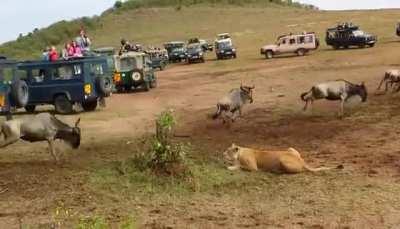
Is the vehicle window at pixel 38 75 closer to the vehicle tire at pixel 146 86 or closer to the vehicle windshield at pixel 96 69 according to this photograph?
the vehicle windshield at pixel 96 69

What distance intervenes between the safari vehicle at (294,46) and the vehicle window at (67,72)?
2640cm

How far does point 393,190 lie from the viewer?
36.8 ft

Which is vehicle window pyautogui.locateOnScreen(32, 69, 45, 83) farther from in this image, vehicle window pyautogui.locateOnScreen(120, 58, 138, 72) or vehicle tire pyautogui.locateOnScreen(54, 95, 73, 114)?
vehicle window pyautogui.locateOnScreen(120, 58, 138, 72)

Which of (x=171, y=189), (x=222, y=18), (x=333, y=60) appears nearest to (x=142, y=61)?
(x=333, y=60)

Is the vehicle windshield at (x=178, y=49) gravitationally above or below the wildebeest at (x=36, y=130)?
below

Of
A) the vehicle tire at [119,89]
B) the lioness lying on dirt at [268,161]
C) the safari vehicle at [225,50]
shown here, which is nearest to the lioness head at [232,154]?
the lioness lying on dirt at [268,161]

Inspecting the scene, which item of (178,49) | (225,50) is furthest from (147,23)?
(225,50)

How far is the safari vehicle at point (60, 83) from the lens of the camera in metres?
24.2

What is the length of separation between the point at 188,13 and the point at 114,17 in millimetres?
8337

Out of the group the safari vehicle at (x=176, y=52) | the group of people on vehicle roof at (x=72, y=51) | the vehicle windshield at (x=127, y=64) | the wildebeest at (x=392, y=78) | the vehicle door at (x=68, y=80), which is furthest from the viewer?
the safari vehicle at (x=176, y=52)

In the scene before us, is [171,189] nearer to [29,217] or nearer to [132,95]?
[29,217]

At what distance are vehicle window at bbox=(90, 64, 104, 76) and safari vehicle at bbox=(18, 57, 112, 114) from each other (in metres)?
0.17

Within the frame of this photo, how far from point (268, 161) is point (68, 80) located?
13.0 metres

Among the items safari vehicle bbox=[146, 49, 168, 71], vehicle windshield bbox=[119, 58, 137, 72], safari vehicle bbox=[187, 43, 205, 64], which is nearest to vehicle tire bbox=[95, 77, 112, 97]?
vehicle windshield bbox=[119, 58, 137, 72]
